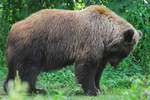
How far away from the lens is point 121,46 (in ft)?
24.7

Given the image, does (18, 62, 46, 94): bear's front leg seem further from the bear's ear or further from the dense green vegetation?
the dense green vegetation

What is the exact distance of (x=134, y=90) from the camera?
14.2 feet

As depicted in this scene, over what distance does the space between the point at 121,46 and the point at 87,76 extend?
1074 mm

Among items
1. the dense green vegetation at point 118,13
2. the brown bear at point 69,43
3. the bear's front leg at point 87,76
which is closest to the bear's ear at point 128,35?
the brown bear at point 69,43

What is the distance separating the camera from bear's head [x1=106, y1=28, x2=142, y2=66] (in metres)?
7.38

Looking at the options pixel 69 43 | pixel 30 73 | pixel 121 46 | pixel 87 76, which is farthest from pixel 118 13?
pixel 30 73

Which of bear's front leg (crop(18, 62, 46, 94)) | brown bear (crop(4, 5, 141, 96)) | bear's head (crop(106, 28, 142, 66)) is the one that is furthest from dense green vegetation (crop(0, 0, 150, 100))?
bear's front leg (crop(18, 62, 46, 94))

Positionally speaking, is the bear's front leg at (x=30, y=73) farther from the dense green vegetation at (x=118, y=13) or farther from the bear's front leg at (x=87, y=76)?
the dense green vegetation at (x=118, y=13)

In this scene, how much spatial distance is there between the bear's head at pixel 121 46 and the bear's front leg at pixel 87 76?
2.02ft

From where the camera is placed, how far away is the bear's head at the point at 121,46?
24.2ft

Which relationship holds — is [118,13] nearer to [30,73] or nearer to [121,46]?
[121,46]

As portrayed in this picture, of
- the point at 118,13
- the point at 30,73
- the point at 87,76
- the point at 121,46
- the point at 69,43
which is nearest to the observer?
the point at 30,73

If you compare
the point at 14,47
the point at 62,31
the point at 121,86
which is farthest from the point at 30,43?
the point at 121,86

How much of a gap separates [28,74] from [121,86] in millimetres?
2728
